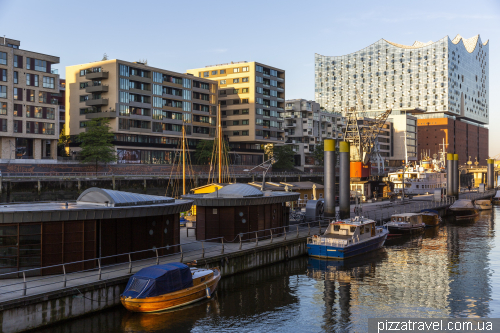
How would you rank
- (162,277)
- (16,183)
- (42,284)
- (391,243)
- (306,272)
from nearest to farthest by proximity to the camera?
(42,284) < (162,277) < (306,272) < (391,243) < (16,183)

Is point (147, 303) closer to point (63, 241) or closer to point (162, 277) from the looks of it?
point (162, 277)

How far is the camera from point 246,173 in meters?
122

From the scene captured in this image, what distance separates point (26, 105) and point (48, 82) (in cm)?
709

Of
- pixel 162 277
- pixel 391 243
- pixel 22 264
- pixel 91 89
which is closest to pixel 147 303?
pixel 162 277

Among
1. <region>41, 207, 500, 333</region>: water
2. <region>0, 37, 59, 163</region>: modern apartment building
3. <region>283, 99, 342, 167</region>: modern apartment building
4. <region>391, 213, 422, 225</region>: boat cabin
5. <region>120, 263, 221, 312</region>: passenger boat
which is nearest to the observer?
<region>41, 207, 500, 333</region>: water

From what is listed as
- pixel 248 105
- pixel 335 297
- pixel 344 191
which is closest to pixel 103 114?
pixel 248 105

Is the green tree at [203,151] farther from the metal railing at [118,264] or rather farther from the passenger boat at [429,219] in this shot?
the metal railing at [118,264]

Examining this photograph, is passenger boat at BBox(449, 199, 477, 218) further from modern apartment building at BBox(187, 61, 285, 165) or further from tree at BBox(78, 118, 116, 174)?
modern apartment building at BBox(187, 61, 285, 165)

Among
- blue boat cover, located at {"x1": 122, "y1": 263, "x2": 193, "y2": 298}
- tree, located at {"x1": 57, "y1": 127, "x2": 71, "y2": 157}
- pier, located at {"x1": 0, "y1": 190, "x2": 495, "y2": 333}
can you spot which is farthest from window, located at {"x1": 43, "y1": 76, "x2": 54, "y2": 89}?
blue boat cover, located at {"x1": 122, "y1": 263, "x2": 193, "y2": 298}

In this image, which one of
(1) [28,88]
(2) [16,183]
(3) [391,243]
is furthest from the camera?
(1) [28,88]

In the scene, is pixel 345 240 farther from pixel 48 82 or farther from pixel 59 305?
pixel 48 82

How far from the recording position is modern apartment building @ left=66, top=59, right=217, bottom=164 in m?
110

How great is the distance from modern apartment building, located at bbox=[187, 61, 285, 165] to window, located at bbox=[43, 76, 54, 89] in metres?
51.9

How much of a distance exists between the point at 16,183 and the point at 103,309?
198 feet
